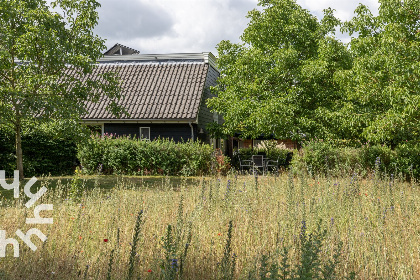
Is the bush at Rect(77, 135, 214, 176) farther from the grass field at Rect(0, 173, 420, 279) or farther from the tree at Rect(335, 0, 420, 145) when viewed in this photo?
the grass field at Rect(0, 173, 420, 279)

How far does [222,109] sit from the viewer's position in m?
20.1

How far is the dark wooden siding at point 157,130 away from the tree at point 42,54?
22.4 feet

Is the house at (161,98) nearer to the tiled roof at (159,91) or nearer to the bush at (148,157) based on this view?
the tiled roof at (159,91)

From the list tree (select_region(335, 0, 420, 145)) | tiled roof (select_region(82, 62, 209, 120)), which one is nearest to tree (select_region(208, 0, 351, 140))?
tiled roof (select_region(82, 62, 209, 120))

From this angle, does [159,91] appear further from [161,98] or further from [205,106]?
[205,106]

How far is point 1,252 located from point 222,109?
15.9m

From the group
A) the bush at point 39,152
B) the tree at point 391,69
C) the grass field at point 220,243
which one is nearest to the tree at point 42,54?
the bush at point 39,152

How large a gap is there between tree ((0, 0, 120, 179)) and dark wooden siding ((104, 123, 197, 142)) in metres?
6.84

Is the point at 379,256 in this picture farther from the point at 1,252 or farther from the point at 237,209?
the point at 1,252

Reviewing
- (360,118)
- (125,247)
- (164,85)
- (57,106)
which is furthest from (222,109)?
(125,247)

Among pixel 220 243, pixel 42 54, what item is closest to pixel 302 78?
pixel 42 54

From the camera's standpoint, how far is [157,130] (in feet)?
66.4

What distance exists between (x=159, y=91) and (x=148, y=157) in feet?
18.2

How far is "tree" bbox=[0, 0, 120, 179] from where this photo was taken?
1100cm
